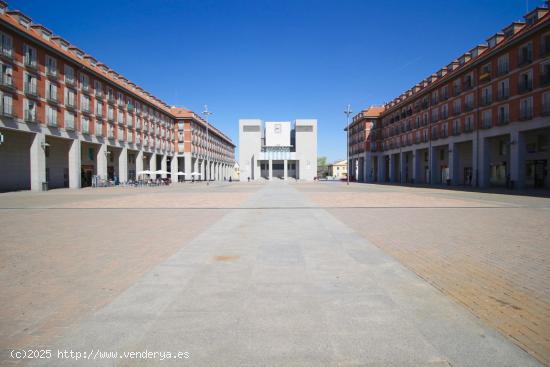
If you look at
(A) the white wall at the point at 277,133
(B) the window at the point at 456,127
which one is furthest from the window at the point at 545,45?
(A) the white wall at the point at 277,133

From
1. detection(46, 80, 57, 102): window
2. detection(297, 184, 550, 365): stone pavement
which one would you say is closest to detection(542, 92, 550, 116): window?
detection(297, 184, 550, 365): stone pavement

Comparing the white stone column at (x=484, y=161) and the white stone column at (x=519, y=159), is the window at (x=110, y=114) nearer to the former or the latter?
the white stone column at (x=484, y=161)

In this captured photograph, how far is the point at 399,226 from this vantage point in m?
9.31

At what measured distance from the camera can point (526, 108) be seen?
1164 inches

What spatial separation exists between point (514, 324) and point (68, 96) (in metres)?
43.3

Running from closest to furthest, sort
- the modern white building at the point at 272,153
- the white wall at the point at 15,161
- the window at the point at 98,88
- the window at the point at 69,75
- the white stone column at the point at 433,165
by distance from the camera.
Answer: the white wall at the point at 15,161
the window at the point at 69,75
the window at the point at 98,88
the white stone column at the point at 433,165
the modern white building at the point at 272,153

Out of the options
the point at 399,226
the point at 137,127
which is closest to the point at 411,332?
the point at 399,226

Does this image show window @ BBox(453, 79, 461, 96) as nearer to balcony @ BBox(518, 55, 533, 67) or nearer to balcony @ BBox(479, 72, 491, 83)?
balcony @ BBox(479, 72, 491, 83)

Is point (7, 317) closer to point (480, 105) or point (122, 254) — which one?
point (122, 254)

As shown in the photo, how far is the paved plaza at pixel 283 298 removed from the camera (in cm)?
274

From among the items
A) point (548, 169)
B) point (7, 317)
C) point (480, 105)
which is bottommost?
point (7, 317)

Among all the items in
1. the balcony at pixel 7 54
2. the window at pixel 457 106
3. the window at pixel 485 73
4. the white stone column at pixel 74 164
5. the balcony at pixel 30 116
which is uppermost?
the window at pixel 485 73

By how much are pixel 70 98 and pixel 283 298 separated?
41615mm

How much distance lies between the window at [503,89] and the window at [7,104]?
4755 centimetres
